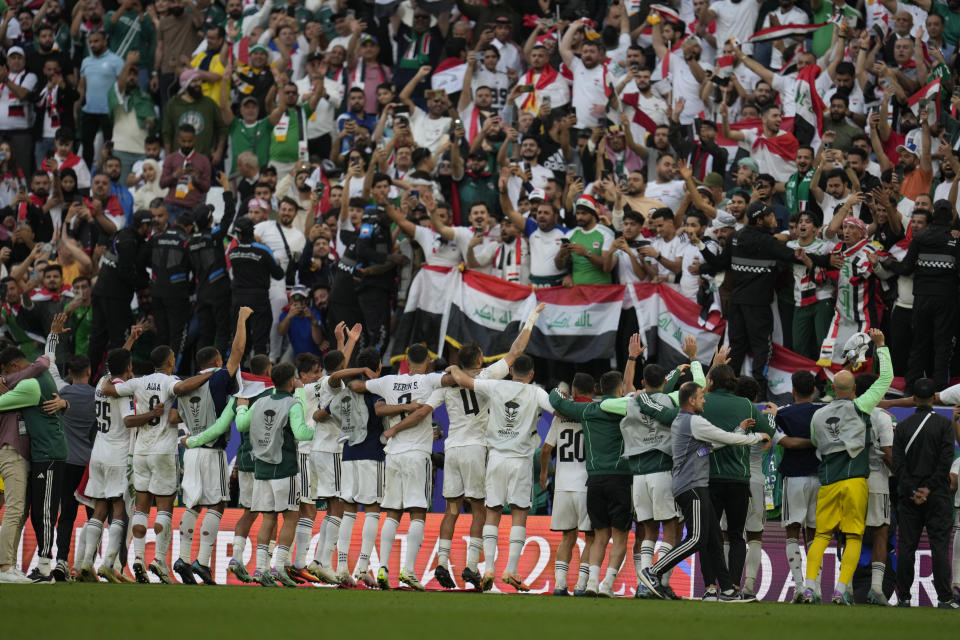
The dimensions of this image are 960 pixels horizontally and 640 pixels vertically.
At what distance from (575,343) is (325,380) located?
16.5 ft

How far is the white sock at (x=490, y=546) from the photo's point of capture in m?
13.4

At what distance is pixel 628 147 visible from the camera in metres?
21.4

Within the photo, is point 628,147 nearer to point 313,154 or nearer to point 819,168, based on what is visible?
point 819,168

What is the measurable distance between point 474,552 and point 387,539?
1005 mm

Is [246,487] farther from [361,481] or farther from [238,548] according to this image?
[361,481]

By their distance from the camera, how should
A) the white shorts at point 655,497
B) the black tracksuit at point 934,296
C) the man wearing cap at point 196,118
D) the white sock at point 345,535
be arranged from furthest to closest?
the man wearing cap at point 196,118, the black tracksuit at point 934,296, the white sock at point 345,535, the white shorts at point 655,497

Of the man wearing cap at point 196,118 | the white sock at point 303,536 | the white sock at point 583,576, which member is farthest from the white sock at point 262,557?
the man wearing cap at point 196,118

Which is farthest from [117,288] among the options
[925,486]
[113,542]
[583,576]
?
[925,486]

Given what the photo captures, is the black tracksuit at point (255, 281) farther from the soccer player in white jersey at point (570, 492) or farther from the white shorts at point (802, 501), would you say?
the white shorts at point (802, 501)

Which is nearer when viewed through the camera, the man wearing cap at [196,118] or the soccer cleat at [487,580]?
the soccer cleat at [487,580]

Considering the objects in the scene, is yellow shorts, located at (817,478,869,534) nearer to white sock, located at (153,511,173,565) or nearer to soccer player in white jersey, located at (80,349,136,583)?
white sock, located at (153,511,173,565)

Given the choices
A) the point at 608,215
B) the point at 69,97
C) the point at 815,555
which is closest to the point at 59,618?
the point at 815,555

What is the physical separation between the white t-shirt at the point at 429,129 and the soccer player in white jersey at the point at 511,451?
983 cm

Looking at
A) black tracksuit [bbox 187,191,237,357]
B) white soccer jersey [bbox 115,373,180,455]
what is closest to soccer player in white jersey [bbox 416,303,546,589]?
white soccer jersey [bbox 115,373,180,455]
